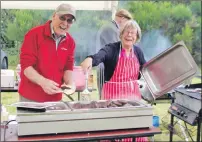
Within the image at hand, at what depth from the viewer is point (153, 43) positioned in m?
4.61

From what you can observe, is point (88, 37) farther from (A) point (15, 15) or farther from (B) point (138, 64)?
(B) point (138, 64)

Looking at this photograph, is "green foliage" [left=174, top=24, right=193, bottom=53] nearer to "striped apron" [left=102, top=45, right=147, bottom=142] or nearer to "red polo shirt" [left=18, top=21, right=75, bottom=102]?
"striped apron" [left=102, top=45, right=147, bottom=142]

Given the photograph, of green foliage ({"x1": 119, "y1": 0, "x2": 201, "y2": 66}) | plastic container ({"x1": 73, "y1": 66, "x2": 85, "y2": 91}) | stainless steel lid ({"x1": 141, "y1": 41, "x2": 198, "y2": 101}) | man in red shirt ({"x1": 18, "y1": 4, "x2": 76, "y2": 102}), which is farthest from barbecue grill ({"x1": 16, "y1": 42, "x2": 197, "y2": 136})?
green foliage ({"x1": 119, "y1": 0, "x2": 201, "y2": 66})

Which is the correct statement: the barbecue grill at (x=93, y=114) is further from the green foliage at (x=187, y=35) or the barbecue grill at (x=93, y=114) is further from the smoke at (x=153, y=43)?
the green foliage at (x=187, y=35)

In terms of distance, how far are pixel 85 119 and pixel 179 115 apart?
1042 millimetres

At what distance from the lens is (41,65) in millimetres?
1885

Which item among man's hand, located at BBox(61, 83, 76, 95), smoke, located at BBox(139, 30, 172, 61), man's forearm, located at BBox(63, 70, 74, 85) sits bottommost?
man's hand, located at BBox(61, 83, 76, 95)

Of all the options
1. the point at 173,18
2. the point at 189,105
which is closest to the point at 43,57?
the point at 189,105

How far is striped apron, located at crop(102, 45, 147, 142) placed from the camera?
6.68 ft

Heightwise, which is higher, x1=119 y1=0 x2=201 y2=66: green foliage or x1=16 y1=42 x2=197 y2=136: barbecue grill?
x1=119 y1=0 x2=201 y2=66: green foliage

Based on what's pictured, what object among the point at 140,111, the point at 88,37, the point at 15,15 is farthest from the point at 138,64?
the point at 15,15

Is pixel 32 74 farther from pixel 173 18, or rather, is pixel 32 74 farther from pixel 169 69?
pixel 173 18

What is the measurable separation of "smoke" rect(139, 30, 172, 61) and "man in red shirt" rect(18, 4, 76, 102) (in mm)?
2525

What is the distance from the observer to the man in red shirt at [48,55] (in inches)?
71.2
